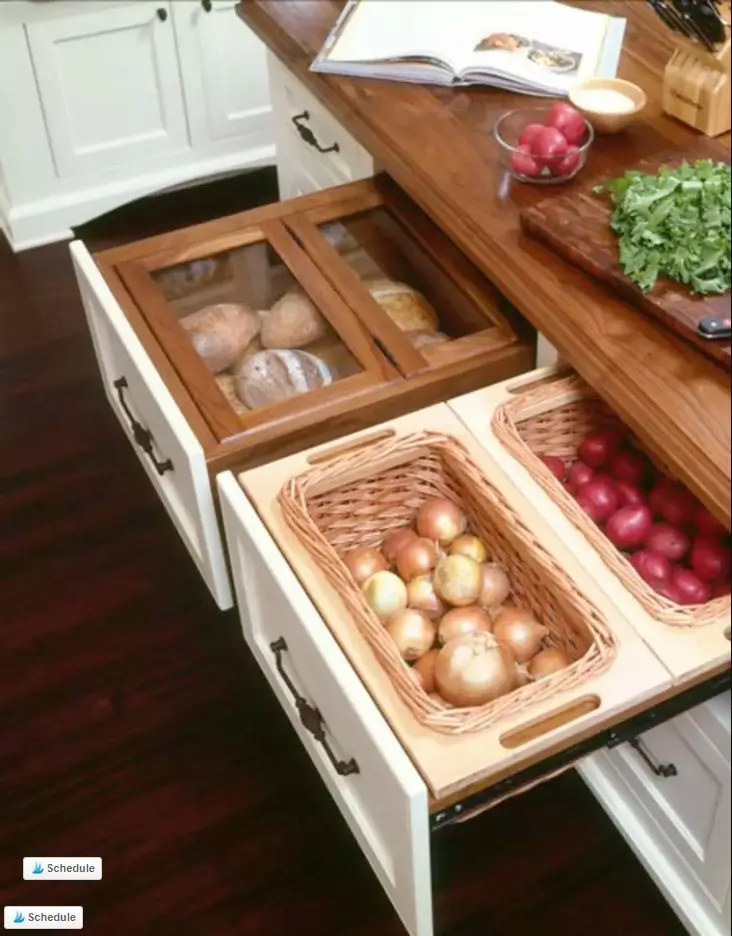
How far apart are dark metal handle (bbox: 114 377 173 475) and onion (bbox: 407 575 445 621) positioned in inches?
15.6

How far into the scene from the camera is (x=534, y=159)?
1.42 metres

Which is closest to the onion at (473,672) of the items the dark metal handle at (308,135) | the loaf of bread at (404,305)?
the loaf of bread at (404,305)

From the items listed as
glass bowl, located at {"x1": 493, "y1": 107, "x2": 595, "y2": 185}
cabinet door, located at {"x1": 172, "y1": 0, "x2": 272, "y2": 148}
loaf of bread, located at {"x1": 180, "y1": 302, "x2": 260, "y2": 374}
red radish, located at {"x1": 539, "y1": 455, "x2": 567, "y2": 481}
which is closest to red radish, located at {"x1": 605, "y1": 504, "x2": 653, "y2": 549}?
red radish, located at {"x1": 539, "y1": 455, "x2": 567, "y2": 481}

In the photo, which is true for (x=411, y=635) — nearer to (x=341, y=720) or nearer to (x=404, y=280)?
(x=341, y=720)

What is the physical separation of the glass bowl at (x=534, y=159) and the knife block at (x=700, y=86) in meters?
0.12

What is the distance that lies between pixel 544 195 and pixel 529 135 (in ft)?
0.25

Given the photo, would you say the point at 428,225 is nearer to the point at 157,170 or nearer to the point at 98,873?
the point at 98,873

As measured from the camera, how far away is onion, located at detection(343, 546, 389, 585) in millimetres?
1291

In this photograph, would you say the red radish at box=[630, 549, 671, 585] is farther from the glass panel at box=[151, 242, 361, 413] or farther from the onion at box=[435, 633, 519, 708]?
the glass panel at box=[151, 242, 361, 413]

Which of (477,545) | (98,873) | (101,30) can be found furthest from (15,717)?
(101,30)

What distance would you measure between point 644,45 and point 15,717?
134 centimetres

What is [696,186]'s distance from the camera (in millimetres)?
1219

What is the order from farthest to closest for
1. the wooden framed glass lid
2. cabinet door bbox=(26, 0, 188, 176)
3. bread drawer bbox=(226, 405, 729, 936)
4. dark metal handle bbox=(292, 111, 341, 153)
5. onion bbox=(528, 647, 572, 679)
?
cabinet door bbox=(26, 0, 188, 176), dark metal handle bbox=(292, 111, 341, 153), the wooden framed glass lid, onion bbox=(528, 647, 572, 679), bread drawer bbox=(226, 405, 729, 936)

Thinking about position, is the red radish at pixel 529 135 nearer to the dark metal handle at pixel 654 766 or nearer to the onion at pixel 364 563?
the onion at pixel 364 563
